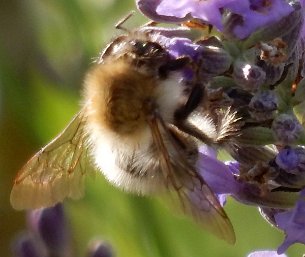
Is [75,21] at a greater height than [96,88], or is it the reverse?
[96,88]

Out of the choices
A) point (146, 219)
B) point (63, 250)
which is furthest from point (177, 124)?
point (146, 219)

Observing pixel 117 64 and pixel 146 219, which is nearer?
pixel 117 64

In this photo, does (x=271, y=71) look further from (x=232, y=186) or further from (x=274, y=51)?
(x=232, y=186)

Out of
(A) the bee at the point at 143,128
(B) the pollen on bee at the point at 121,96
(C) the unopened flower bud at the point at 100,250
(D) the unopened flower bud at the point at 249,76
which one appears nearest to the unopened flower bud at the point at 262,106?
(D) the unopened flower bud at the point at 249,76

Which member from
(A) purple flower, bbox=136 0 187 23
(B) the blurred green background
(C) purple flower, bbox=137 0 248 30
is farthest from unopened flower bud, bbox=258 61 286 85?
(B) the blurred green background

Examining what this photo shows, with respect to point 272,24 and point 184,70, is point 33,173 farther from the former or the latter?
point 272,24

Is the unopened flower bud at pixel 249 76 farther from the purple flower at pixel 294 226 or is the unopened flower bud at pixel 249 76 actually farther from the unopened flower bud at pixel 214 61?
the purple flower at pixel 294 226
